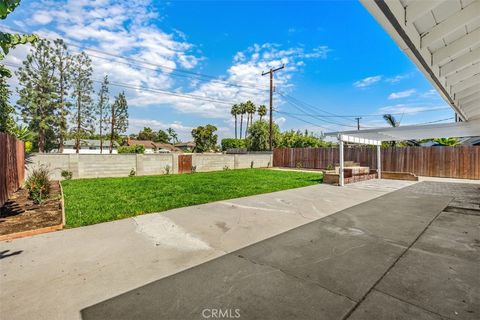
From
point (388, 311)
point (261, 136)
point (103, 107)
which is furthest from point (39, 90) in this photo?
point (388, 311)

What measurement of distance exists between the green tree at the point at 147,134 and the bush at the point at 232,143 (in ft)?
95.3

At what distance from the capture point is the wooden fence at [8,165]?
21.2 feet

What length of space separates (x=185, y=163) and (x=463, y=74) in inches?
Result: 622

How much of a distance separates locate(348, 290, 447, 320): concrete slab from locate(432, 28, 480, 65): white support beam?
3.20m

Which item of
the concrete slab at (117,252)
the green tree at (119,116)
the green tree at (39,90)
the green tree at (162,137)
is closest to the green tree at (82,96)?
the green tree at (39,90)

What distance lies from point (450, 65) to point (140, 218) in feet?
21.2

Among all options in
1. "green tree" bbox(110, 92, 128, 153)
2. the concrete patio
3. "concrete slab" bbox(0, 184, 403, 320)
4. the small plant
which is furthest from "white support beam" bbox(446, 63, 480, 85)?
"green tree" bbox(110, 92, 128, 153)

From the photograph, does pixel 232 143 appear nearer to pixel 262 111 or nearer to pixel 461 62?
pixel 262 111

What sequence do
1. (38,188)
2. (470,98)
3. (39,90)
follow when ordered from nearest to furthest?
(470,98) → (38,188) → (39,90)

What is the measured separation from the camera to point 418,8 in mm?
2320

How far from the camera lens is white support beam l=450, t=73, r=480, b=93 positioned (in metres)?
4.29

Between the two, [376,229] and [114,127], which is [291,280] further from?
[114,127]

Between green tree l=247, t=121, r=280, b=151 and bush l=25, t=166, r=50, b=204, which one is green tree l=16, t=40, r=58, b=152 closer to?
bush l=25, t=166, r=50, b=204

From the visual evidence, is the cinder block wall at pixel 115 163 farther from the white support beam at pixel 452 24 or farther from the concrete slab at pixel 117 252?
the white support beam at pixel 452 24
